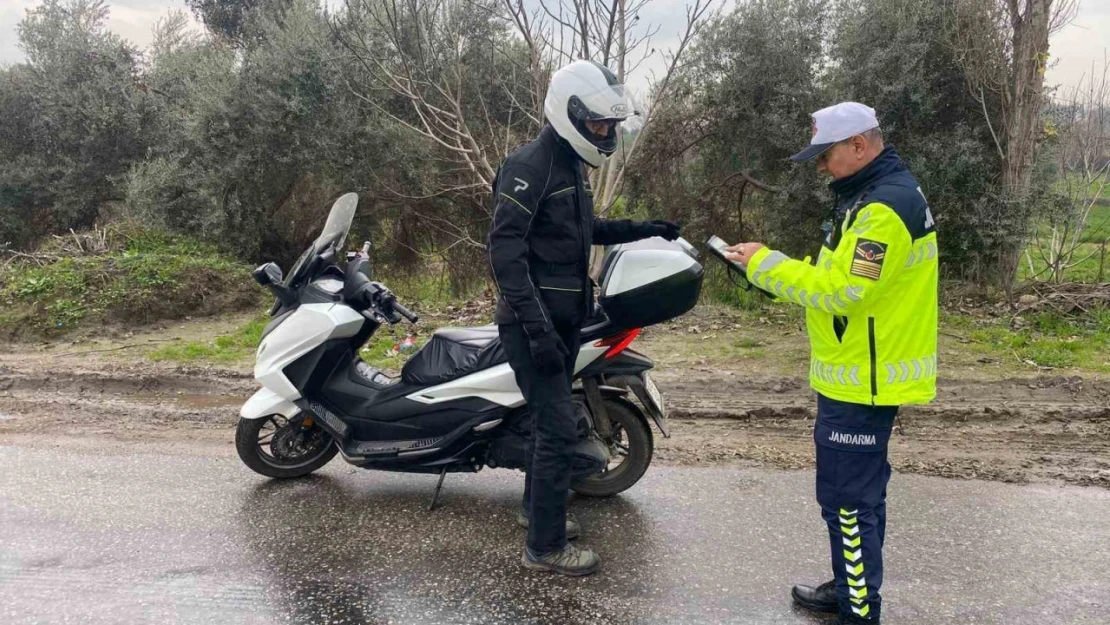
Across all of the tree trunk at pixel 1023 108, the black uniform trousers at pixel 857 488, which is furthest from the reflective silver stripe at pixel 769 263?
the tree trunk at pixel 1023 108

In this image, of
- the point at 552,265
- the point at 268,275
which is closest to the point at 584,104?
the point at 552,265

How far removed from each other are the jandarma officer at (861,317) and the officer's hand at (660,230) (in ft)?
3.02

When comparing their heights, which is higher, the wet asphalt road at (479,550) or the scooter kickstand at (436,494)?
the scooter kickstand at (436,494)

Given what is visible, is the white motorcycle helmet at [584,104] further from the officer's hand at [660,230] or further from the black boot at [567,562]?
the black boot at [567,562]

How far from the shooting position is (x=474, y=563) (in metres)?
3.43

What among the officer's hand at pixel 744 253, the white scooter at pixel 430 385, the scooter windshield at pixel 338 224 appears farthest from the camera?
the scooter windshield at pixel 338 224

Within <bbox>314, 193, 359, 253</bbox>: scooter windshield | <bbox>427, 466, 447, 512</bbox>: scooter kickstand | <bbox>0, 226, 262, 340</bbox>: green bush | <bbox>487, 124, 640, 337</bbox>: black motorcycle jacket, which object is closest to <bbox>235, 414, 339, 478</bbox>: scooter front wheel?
<bbox>427, 466, 447, 512</bbox>: scooter kickstand

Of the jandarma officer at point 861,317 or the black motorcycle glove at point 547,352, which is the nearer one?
the jandarma officer at point 861,317

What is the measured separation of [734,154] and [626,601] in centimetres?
709

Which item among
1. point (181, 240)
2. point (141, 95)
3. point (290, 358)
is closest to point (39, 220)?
point (141, 95)

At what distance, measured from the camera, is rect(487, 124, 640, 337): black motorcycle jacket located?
304 cm

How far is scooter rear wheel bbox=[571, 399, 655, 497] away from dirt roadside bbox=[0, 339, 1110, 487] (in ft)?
1.94

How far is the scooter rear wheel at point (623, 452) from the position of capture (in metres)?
3.98

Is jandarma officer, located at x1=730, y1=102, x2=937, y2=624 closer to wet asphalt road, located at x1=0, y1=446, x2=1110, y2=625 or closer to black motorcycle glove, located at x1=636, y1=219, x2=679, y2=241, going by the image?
wet asphalt road, located at x1=0, y1=446, x2=1110, y2=625
